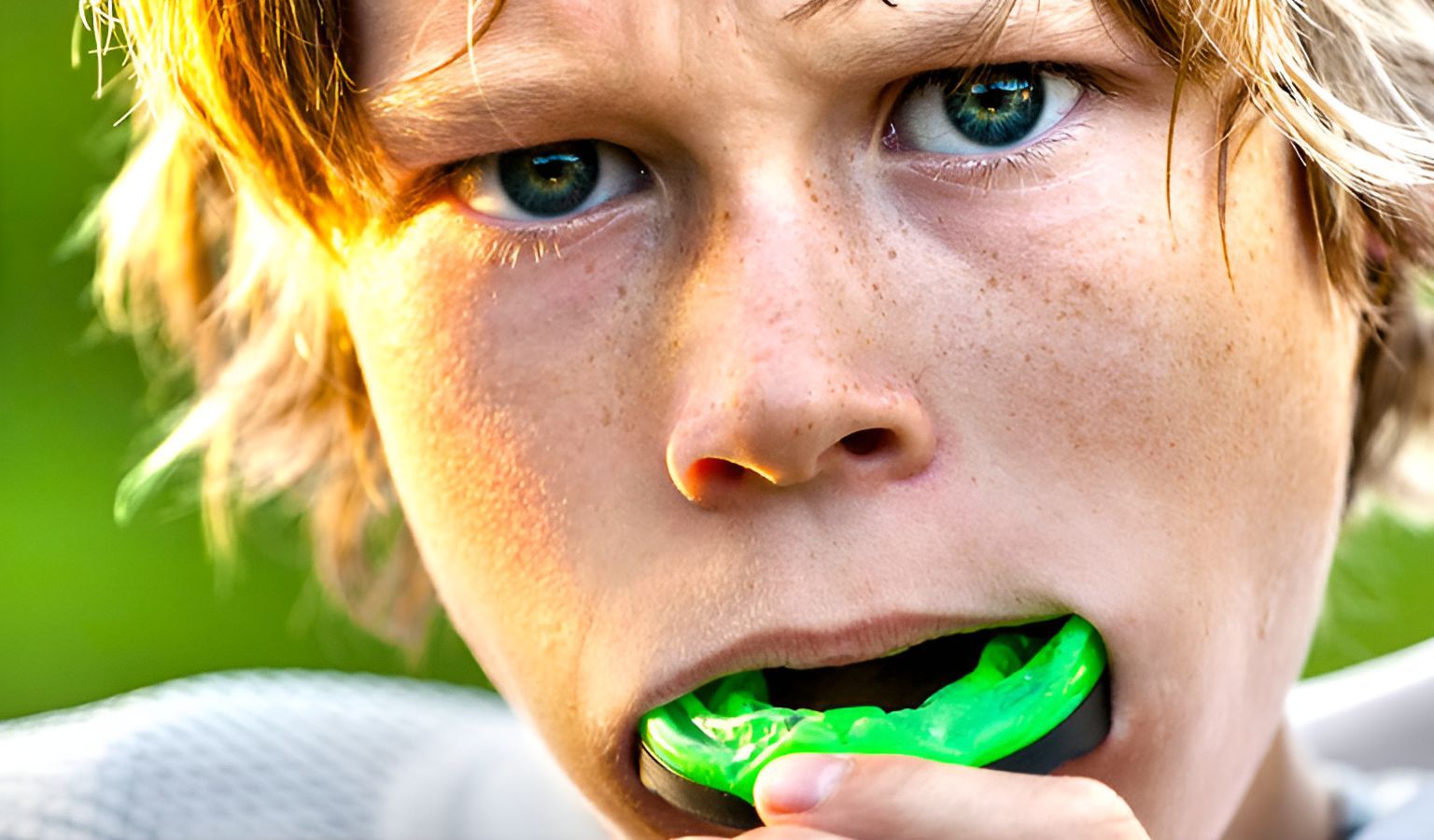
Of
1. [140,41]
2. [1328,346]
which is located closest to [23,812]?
[140,41]

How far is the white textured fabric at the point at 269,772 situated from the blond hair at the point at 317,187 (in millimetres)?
213

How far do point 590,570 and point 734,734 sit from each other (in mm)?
138

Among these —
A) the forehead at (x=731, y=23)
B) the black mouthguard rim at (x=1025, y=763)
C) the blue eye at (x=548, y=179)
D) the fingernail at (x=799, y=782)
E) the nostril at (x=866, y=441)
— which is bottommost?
the black mouthguard rim at (x=1025, y=763)

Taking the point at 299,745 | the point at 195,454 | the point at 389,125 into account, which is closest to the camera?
the point at 389,125

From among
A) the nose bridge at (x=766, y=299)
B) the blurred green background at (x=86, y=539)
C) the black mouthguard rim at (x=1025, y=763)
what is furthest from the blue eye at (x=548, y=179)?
the blurred green background at (x=86, y=539)

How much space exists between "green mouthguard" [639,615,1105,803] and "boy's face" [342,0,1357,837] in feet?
0.09

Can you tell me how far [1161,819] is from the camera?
105 centimetres

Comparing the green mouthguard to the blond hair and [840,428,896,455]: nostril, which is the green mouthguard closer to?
[840,428,896,455]: nostril

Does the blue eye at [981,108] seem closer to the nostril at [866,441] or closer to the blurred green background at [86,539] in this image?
the nostril at [866,441]

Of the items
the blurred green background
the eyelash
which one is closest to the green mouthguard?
the eyelash

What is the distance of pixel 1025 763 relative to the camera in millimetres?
970

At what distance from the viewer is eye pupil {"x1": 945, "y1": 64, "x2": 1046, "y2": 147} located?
1.02 metres

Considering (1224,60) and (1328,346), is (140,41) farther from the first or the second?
(1328,346)

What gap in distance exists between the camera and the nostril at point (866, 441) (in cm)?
95
